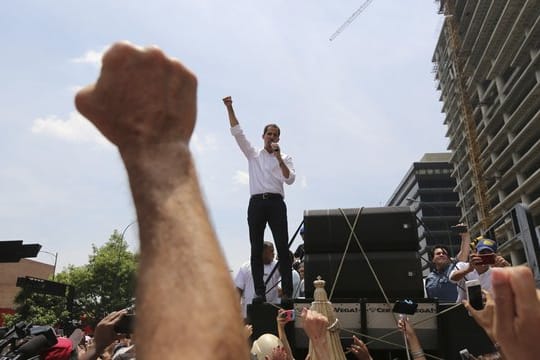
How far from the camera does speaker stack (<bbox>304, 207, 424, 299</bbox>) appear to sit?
431 cm

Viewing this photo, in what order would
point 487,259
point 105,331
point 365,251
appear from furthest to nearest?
point 365,251
point 487,259
point 105,331

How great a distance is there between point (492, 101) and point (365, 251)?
192 ft

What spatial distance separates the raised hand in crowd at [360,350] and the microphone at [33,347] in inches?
83.3

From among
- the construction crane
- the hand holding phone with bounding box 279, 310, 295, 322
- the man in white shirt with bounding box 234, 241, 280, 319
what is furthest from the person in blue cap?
the construction crane

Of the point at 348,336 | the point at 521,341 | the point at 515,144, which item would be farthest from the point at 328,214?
the point at 515,144

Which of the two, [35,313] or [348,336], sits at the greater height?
[35,313]

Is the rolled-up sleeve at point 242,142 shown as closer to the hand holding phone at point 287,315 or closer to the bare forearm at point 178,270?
the hand holding phone at point 287,315

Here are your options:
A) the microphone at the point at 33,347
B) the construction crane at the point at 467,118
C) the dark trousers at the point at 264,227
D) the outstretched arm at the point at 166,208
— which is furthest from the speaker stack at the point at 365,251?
the construction crane at the point at 467,118

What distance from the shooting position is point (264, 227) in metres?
4.98

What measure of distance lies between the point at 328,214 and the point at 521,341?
3.71 meters

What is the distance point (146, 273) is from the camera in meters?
0.66

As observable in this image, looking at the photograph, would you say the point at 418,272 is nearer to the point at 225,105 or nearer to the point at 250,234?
the point at 250,234

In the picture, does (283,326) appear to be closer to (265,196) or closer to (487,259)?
(265,196)

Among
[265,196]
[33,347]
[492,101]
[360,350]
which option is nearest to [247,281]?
[265,196]
